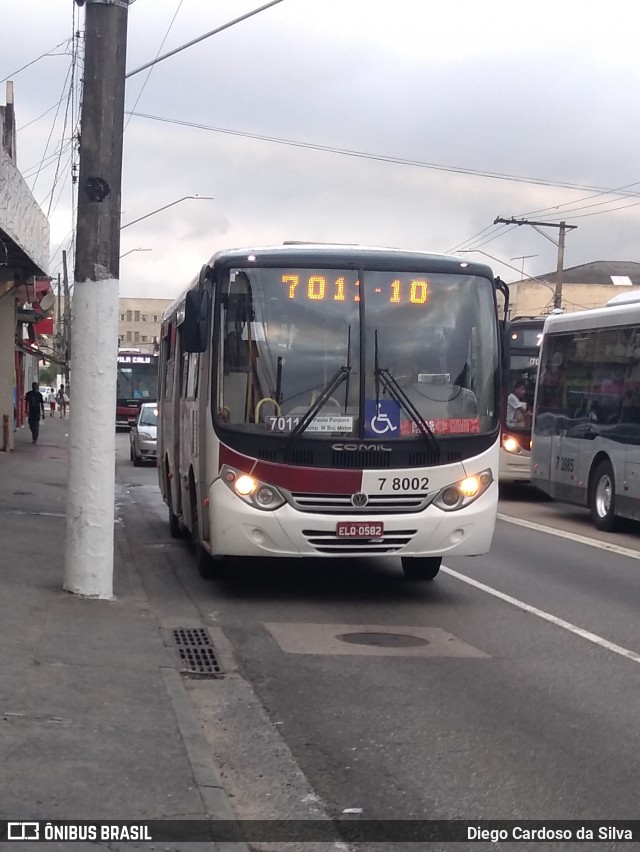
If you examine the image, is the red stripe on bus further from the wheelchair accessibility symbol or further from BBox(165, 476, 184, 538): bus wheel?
BBox(165, 476, 184, 538): bus wheel

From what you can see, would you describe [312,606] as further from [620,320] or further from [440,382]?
[620,320]

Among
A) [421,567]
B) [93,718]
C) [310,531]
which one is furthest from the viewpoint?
[421,567]

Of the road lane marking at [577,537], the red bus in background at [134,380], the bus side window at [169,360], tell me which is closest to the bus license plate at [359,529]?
the bus side window at [169,360]

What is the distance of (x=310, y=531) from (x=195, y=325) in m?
2.09

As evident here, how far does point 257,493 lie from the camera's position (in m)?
10.2

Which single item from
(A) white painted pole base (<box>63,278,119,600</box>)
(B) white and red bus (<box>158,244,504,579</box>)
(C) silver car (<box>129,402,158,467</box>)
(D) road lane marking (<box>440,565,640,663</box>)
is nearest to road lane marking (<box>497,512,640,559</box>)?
(D) road lane marking (<box>440,565,640,663</box>)

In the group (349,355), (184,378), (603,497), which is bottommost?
(603,497)

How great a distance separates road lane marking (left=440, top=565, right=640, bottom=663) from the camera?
8836 millimetres

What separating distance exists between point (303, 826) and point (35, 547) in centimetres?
850

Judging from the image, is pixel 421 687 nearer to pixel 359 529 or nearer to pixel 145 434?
pixel 359 529

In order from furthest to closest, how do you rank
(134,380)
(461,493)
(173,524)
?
(134,380)
(173,524)
(461,493)

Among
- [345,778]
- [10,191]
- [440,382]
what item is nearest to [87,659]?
[345,778]

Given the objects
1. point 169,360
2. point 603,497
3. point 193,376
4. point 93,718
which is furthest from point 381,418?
point 603,497

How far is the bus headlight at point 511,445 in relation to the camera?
77.0 feet
